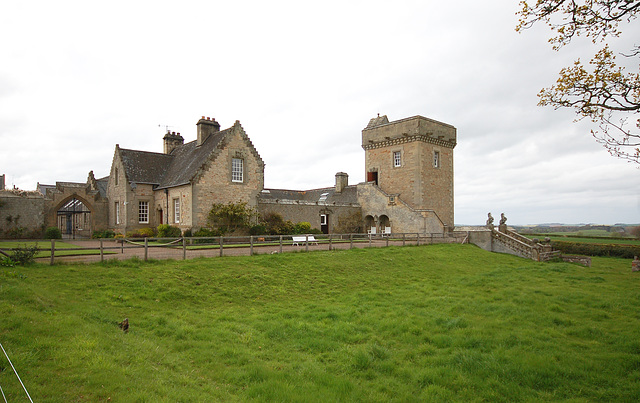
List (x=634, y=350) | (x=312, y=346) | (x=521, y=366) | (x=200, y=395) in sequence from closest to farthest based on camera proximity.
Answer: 1. (x=200, y=395)
2. (x=521, y=366)
3. (x=634, y=350)
4. (x=312, y=346)

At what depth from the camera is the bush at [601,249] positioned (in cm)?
3366

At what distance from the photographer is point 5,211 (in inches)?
1009

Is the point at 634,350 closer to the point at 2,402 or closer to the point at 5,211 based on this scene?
the point at 2,402

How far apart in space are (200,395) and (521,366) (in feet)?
17.9

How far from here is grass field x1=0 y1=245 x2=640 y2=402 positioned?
568 cm

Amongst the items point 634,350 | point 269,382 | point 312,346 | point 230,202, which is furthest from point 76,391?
point 230,202

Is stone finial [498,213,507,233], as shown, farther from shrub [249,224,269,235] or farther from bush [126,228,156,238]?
bush [126,228,156,238]

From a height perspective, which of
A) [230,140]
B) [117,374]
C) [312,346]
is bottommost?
[312,346]

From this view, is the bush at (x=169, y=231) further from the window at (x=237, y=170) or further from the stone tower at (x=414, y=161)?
the stone tower at (x=414, y=161)

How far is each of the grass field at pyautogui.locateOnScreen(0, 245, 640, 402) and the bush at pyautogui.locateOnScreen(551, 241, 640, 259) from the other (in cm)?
2524

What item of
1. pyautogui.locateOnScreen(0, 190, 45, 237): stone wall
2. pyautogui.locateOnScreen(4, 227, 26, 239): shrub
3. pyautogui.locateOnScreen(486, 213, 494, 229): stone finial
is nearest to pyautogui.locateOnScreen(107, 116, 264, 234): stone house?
pyautogui.locateOnScreen(0, 190, 45, 237): stone wall

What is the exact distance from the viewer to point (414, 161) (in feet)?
108

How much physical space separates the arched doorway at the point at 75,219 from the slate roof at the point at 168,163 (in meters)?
6.55

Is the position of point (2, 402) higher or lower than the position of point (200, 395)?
higher
